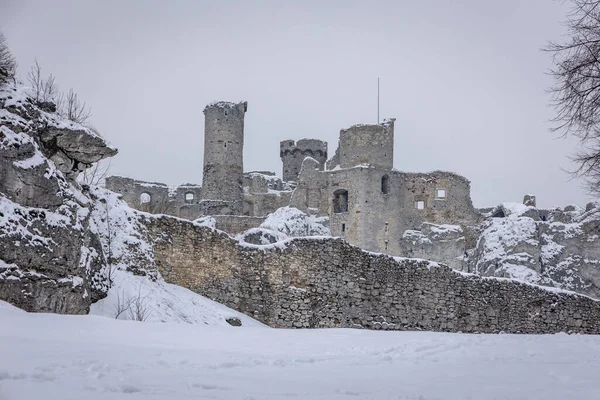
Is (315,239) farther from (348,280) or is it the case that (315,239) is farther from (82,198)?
(82,198)

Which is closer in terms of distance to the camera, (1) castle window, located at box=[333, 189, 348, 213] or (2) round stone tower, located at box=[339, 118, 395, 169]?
(2) round stone tower, located at box=[339, 118, 395, 169]

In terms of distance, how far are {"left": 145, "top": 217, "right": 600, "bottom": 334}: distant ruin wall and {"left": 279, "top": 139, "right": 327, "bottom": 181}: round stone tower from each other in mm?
40720

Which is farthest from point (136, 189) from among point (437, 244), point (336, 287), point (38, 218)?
point (38, 218)

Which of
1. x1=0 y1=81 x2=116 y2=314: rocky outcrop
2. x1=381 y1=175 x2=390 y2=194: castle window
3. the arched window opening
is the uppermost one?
x1=381 y1=175 x2=390 y2=194: castle window

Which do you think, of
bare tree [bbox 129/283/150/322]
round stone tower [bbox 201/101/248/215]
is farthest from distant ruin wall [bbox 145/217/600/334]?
round stone tower [bbox 201/101/248/215]

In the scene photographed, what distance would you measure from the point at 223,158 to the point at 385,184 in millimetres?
10854

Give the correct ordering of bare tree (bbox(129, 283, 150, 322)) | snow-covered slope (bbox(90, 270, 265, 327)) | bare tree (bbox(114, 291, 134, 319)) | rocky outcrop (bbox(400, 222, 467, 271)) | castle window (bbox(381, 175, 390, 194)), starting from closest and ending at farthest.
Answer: bare tree (bbox(114, 291, 134, 319))
bare tree (bbox(129, 283, 150, 322))
snow-covered slope (bbox(90, 270, 265, 327))
rocky outcrop (bbox(400, 222, 467, 271))
castle window (bbox(381, 175, 390, 194))

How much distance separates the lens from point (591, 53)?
32.5ft

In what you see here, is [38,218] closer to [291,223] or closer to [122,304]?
[122,304]

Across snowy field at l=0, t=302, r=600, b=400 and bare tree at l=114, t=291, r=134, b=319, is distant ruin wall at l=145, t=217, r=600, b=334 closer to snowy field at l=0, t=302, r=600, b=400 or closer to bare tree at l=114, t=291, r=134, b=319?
bare tree at l=114, t=291, r=134, b=319

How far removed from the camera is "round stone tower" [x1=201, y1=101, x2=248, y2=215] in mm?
45406

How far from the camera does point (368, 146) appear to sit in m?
43.1

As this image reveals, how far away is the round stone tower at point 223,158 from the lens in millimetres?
45406

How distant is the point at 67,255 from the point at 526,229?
27650 millimetres
